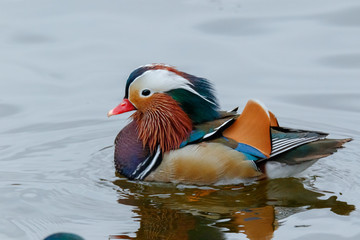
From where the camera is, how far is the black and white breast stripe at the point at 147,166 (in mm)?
7582

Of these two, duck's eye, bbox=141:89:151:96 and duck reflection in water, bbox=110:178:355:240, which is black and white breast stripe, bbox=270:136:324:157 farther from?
duck's eye, bbox=141:89:151:96

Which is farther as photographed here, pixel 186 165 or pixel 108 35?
pixel 108 35

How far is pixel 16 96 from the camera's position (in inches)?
400

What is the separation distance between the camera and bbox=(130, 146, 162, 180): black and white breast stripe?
7.58 metres

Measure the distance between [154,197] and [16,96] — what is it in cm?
354

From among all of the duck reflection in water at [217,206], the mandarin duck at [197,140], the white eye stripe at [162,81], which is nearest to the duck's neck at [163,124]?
the mandarin duck at [197,140]

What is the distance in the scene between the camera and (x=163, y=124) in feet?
25.6

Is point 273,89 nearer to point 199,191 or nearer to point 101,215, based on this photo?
point 199,191

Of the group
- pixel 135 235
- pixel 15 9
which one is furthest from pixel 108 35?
pixel 135 235

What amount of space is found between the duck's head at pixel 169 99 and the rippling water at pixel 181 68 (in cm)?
63

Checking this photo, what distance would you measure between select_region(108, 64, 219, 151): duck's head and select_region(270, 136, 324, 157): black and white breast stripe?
64 centimetres

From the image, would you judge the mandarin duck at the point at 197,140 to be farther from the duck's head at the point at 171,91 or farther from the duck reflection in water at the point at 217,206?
the duck reflection in water at the point at 217,206

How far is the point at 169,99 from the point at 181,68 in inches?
116

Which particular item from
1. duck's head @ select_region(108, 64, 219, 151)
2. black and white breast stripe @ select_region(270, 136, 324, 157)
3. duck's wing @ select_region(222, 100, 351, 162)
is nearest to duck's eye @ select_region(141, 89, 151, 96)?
duck's head @ select_region(108, 64, 219, 151)
